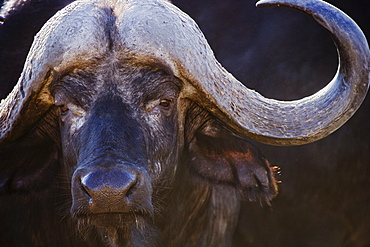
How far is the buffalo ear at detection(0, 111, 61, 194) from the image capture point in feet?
11.4

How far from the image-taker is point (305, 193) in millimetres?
4512

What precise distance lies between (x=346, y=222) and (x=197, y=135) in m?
1.66

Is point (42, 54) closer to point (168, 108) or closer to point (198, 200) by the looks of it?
point (168, 108)

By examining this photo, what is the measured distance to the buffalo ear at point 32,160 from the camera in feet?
11.4

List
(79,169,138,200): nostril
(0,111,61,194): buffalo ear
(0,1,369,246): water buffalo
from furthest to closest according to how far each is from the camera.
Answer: (0,111,61,194): buffalo ear → (0,1,369,246): water buffalo → (79,169,138,200): nostril

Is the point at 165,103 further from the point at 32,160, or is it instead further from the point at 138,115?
the point at 32,160

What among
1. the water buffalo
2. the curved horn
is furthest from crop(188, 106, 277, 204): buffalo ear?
the curved horn

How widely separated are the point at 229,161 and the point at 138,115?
0.67 metres

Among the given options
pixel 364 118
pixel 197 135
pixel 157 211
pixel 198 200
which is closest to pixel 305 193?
pixel 364 118

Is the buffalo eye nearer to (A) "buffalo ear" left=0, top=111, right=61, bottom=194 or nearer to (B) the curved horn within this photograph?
(B) the curved horn

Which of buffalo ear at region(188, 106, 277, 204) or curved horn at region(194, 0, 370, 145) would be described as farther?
buffalo ear at region(188, 106, 277, 204)

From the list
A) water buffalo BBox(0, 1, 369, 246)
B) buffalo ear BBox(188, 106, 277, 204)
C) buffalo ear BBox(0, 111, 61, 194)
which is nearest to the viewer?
water buffalo BBox(0, 1, 369, 246)

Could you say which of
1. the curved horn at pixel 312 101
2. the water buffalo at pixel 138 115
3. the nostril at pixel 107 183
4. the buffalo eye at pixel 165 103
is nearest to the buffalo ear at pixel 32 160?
the water buffalo at pixel 138 115

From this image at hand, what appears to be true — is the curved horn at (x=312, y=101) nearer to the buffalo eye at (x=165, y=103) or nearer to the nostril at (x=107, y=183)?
the buffalo eye at (x=165, y=103)
